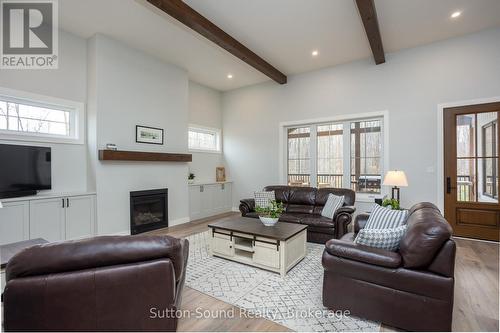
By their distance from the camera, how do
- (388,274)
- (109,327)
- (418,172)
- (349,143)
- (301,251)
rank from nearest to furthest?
1. (109,327)
2. (388,274)
3. (301,251)
4. (418,172)
5. (349,143)

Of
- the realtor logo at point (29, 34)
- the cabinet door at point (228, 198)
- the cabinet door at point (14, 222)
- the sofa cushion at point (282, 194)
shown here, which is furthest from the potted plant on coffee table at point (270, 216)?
the realtor logo at point (29, 34)

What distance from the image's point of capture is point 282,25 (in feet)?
12.8

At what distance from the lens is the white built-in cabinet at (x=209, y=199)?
5922 millimetres

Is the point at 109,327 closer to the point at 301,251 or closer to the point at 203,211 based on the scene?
the point at 301,251

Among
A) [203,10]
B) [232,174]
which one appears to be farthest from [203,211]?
[203,10]

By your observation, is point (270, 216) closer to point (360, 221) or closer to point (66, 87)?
point (360, 221)

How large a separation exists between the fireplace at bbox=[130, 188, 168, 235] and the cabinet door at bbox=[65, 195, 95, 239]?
0.67 metres

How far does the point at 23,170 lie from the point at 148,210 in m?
2.08

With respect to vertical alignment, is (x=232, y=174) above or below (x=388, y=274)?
above

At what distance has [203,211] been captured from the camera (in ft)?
20.2

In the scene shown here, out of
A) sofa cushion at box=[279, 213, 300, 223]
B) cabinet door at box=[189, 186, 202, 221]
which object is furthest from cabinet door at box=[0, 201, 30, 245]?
sofa cushion at box=[279, 213, 300, 223]

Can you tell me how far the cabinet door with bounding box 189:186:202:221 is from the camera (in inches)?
231

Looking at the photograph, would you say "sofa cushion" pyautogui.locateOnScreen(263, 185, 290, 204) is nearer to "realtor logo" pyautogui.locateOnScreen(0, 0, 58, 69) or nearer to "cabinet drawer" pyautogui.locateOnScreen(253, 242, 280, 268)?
"cabinet drawer" pyautogui.locateOnScreen(253, 242, 280, 268)

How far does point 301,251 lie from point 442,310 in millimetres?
1730
